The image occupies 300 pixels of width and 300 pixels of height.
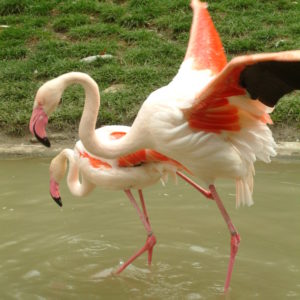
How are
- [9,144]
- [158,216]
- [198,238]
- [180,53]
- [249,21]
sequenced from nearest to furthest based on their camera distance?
[198,238]
[158,216]
[9,144]
[180,53]
[249,21]

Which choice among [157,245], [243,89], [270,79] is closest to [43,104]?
[243,89]

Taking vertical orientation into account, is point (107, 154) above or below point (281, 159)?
above

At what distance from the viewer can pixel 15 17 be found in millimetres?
9617

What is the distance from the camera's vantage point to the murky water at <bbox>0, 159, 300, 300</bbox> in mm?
4227

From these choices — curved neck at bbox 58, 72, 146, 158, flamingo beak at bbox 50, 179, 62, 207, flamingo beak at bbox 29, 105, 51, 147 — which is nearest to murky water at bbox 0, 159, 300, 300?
flamingo beak at bbox 50, 179, 62, 207

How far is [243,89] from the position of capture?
3.57 meters

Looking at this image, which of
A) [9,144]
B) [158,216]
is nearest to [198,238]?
[158,216]

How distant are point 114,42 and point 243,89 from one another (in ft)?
17.3

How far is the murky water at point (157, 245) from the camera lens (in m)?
4.23

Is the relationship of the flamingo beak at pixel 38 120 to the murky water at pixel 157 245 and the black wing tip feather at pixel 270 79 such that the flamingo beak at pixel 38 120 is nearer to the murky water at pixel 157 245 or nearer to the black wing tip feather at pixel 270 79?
the murky water at pixel 157 245

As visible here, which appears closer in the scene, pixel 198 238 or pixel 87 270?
pixel 87 270

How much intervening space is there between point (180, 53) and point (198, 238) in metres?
3.77

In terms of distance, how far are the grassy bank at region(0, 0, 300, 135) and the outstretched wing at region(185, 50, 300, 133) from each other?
9.28 ft

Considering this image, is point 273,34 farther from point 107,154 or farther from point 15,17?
point 107,154
